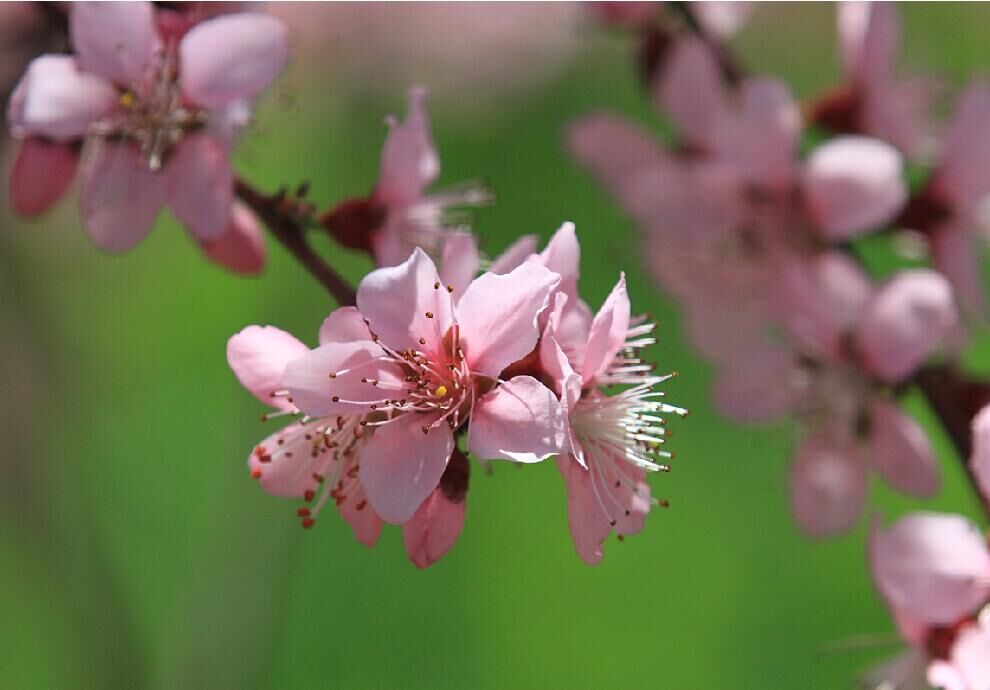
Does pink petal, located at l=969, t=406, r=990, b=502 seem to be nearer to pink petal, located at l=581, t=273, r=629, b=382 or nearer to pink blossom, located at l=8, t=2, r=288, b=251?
pink petal, located at l=581, t=273, r=629, b=382

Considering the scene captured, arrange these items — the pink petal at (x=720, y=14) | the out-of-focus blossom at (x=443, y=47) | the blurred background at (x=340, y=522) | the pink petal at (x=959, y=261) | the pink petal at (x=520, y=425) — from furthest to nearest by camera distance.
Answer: the out-of-focus blossom at (x=443, y=47) < the blurred background at (x=340, y=522) < the pink petal at (x=720, y=14) < the pink petal at (x=959, y=261) < the pink petal at (x=520, y=425)

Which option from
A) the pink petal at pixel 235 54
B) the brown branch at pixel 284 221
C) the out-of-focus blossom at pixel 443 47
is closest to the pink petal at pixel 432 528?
the brown branch at pixel 284 221

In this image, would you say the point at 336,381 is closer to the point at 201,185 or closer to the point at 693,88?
the point at 201,185

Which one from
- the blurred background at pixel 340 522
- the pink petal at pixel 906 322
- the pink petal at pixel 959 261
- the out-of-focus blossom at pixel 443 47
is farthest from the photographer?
the out-of-focus blossom at pixel 443 47

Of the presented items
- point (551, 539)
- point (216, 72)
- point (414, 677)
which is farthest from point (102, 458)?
point (216, 72)

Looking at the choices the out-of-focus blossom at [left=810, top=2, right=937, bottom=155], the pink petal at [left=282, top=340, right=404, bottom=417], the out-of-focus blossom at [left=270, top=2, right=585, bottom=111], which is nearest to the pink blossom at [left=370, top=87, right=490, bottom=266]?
the pink petal at [left=282, top=340, right=404, bottom=417]

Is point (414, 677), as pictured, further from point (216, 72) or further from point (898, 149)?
point (216, 72)

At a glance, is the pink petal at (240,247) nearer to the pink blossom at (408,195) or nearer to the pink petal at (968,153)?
the pink blossom at (408,195)
